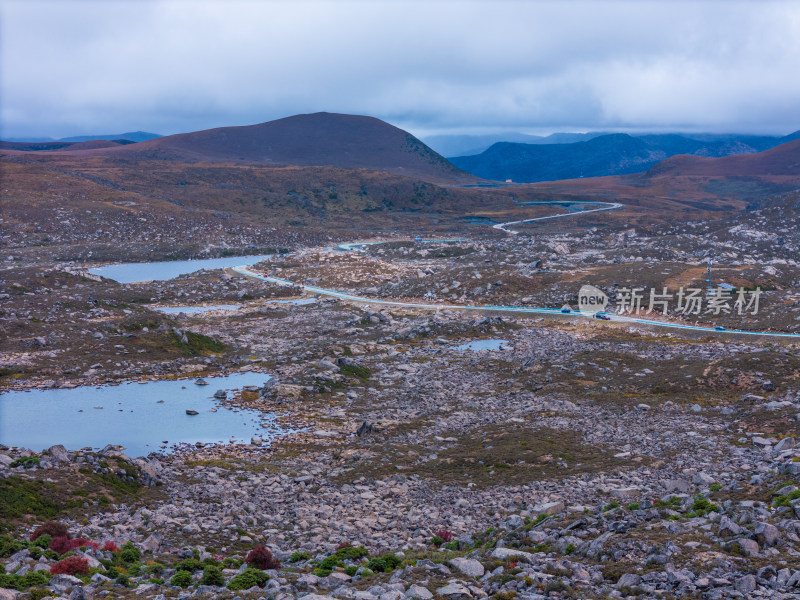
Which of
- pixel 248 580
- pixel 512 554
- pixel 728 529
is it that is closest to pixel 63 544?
pixel 248 580

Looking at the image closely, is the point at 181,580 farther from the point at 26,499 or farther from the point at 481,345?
the point at 481,345

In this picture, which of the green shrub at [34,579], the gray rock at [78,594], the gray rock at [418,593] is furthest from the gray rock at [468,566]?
the green shrub at [34,579]

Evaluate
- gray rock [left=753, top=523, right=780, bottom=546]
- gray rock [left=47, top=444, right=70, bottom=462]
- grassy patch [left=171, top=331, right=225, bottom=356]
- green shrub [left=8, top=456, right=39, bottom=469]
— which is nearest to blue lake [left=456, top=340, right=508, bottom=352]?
grassy patch [left=171, top=331, right=225, bottom=356]

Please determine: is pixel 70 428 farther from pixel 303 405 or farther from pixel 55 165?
pixel 55 165

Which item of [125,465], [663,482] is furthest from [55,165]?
[663,482]

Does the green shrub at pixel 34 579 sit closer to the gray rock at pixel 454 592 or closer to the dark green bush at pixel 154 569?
the dark green bush at pixel 154 569

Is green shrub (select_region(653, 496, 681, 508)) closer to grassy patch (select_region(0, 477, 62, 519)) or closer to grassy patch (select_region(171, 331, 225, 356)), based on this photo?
grassy patch (select_region(0, 477, 62, 519))
